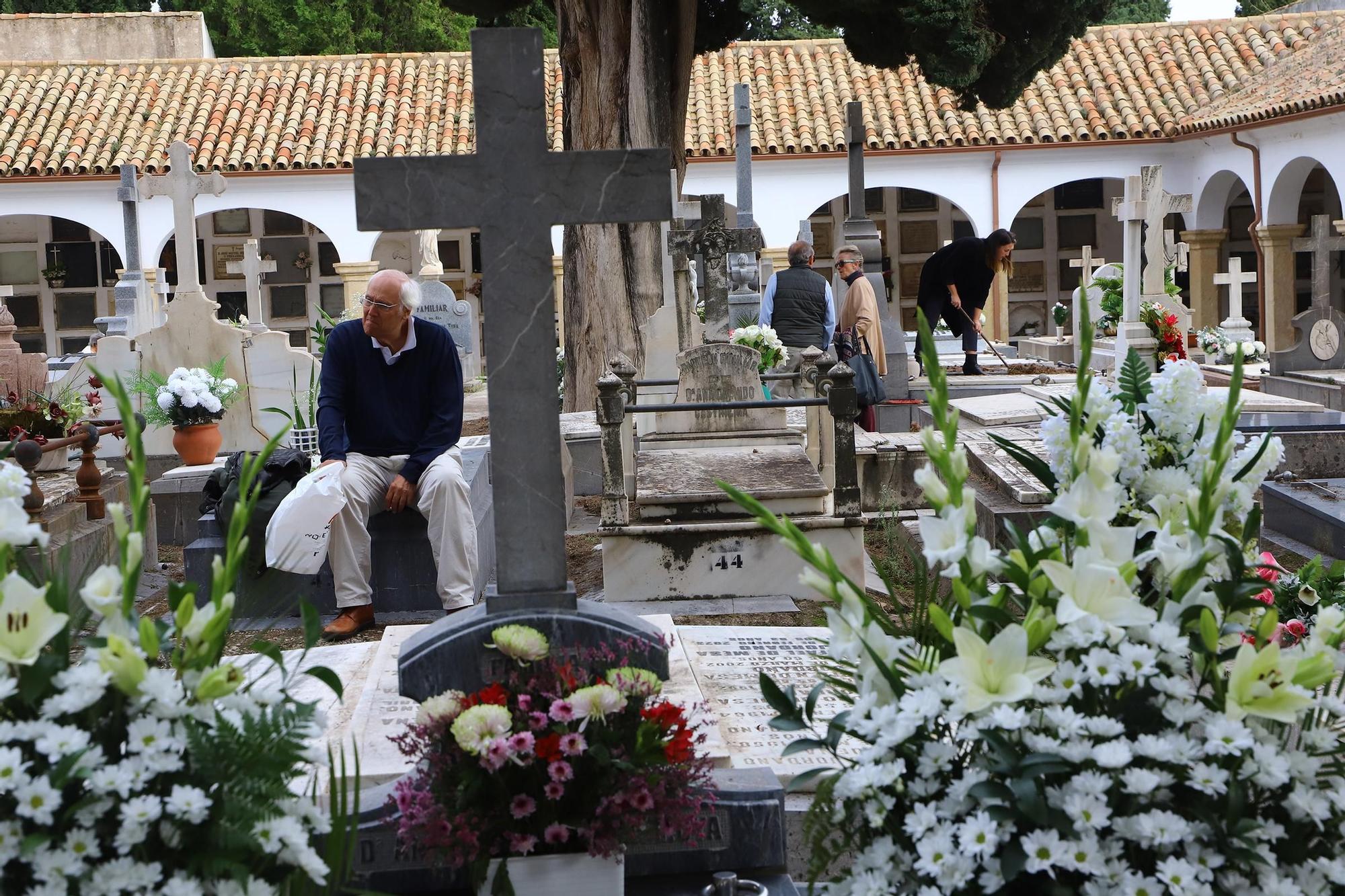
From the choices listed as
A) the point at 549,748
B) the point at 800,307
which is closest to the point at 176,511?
the point at 800,307

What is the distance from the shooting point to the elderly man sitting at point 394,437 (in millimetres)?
5375

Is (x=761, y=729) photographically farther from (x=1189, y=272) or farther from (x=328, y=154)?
(x=1189, y=272)

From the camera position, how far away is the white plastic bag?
512 cm

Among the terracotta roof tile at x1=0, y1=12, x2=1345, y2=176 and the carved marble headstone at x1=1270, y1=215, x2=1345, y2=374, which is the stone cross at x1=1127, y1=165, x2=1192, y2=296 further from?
the terracotta roof tile at x1=0, y1=12, x2=1345, y2=176

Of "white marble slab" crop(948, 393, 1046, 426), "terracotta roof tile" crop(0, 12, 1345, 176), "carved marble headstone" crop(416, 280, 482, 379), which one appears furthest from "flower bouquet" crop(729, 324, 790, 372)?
"terracotta roof tile" crop(0, 12, 1345, 176)

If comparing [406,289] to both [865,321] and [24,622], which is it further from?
[865,321]

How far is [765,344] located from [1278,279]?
13.1 m

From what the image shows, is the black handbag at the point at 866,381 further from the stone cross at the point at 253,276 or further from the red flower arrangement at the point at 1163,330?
the stone cross at the point at 253,276

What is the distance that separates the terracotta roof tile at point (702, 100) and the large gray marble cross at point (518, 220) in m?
18.4

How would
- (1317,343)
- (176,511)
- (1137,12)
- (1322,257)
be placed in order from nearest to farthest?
(176,511), (1317,343), (1322,257), (1137,12)

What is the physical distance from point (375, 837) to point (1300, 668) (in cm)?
172

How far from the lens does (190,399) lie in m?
8.92

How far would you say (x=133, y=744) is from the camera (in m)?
1.86

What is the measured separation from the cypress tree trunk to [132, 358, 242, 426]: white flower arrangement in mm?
3280
